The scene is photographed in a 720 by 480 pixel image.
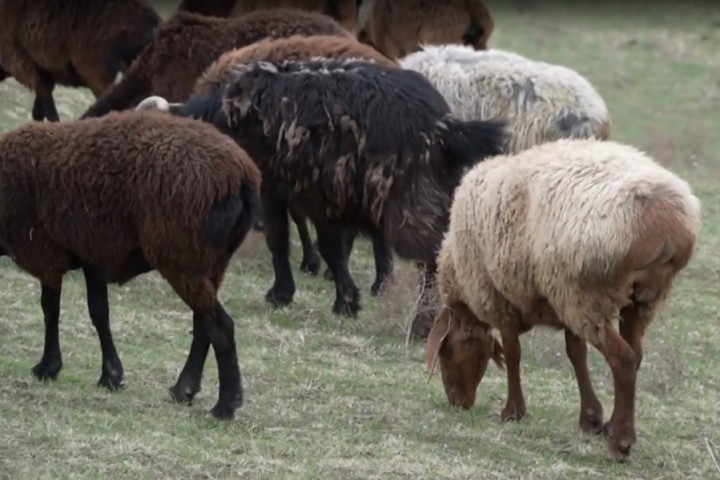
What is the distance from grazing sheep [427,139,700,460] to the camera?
7039 millimetres

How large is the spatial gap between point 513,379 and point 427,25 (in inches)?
289

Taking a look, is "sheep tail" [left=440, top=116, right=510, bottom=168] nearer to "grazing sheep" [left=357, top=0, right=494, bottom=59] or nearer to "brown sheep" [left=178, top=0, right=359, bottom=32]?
"grazing sheep" [left=357, top=0, right=494, bottom=59]

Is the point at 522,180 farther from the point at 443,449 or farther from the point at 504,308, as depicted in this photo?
the point at 443,449

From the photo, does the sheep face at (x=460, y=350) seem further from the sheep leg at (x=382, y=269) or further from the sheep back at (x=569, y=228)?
the sheep leg at (x=382, y=269)

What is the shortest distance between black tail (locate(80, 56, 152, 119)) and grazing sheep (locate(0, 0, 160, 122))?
84cm

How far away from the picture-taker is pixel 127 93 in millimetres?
12000

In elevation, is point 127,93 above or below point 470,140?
below

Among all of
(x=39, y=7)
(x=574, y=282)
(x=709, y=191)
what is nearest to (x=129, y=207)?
(x=574, y=282)

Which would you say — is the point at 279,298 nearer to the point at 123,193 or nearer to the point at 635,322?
the point at 123,193

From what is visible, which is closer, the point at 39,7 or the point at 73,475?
the point at 73,475

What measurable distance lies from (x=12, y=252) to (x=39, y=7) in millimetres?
5903

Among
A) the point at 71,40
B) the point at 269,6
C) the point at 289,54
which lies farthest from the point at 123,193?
the point at 269,6

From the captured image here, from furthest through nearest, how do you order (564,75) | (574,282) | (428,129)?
(564,75), (428,129), (574,282)

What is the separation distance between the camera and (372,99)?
388 inches
